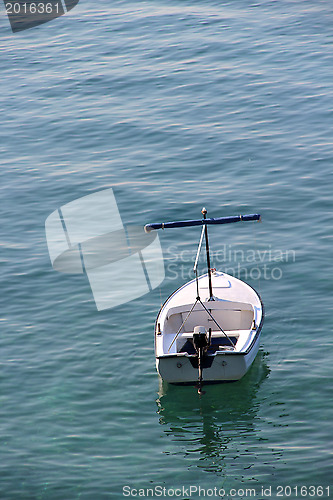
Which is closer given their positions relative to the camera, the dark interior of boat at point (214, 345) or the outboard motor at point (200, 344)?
the outboard motor at point (200, 344)

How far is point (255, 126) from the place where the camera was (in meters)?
41.5

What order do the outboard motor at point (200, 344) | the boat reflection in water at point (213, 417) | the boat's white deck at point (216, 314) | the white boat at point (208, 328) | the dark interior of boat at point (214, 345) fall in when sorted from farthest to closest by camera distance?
the boat's white deck at point (216, 314)
the dark interior of boat at point (214, 345)
the white boat at point (208, 328)
the outboard motor at point (200, 344)
the boat reflection in water at point (213, 417)

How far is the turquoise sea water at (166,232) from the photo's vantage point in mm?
20875

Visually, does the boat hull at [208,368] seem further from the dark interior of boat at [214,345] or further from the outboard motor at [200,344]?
the dark interior of boat at [214,345]

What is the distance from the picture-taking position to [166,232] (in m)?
→ 33.1

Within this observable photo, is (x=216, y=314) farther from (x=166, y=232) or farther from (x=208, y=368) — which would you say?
(x=166, y=232)

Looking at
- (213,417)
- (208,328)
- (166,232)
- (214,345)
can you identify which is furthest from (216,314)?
(166,232)

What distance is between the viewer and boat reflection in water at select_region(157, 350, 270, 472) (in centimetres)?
2084

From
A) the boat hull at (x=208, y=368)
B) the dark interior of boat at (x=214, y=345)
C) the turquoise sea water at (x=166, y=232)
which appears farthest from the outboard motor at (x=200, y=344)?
the dark interior of boat at (x=214, y=345)

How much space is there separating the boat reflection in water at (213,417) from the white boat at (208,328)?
0.72 m

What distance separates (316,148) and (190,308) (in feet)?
53.1

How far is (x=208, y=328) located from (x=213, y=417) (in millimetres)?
3746

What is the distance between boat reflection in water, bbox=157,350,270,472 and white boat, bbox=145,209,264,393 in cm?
72

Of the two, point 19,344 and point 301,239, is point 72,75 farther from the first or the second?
point 19,344
